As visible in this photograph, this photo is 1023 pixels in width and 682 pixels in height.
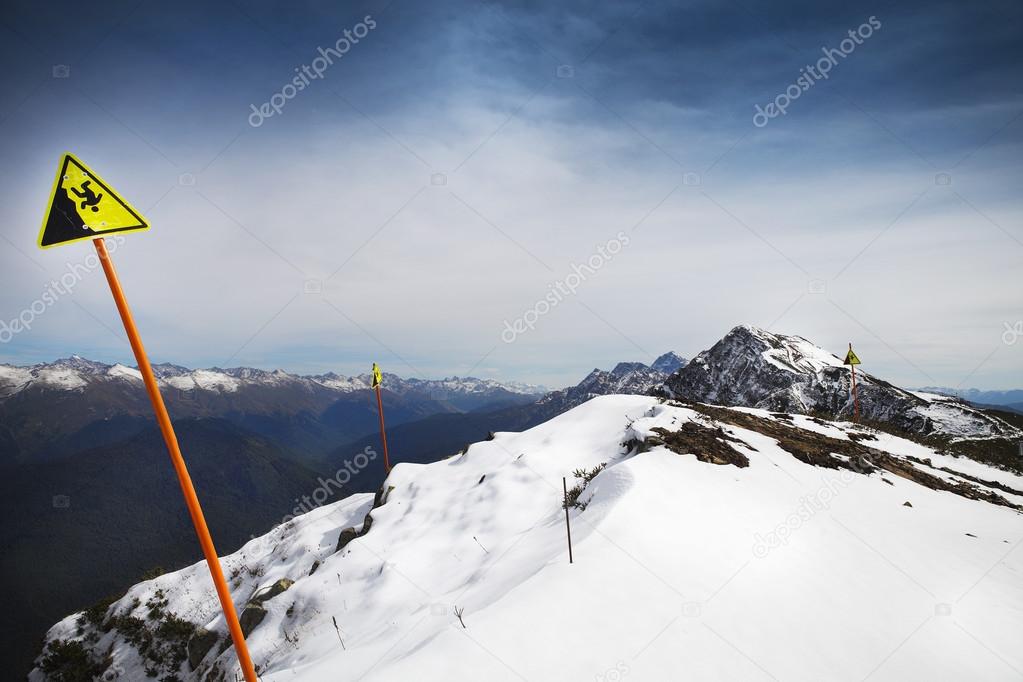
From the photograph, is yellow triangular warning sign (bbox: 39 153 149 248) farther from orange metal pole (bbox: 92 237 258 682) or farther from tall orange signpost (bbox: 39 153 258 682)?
orange metal pole (bbox: 92 237 258 682)

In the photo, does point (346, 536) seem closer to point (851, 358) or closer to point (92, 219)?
point (92, 219)

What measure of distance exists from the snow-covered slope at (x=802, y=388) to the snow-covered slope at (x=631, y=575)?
2636cm

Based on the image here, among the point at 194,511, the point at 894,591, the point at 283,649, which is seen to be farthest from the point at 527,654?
the point at 283,649

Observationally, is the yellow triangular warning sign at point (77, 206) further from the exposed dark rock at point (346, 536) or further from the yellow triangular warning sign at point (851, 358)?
the yellow triangular warning sign at point (851, 358)

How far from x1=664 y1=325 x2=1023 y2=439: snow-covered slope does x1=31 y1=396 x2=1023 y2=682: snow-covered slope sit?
86.5 ft

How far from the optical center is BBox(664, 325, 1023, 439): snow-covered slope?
44781 mm

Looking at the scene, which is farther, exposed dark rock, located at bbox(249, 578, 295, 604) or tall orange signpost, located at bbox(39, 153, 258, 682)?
exposed dark rock, located at bbox(249, 578, 295, 604)

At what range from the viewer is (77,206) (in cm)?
652

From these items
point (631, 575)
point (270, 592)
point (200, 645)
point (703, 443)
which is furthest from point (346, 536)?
point (703, 443)

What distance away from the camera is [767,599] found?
808cm

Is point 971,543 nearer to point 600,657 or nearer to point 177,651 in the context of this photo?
point 600,657

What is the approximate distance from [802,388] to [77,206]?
2723 inches

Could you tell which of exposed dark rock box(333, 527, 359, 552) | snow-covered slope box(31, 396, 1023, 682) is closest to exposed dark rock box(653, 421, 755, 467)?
snow-covered slope box(31, 396, 1023, 682)

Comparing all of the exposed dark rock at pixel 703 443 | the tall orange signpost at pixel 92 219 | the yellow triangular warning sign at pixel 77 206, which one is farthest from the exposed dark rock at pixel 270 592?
the exposed dark rock at pixel 703 443
